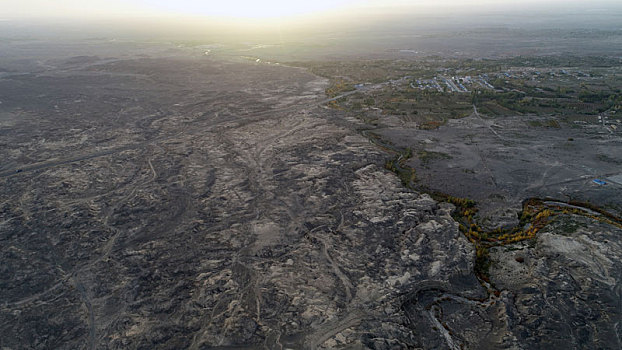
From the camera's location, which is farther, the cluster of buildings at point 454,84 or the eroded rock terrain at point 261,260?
the cluster of buildings at point 454,84

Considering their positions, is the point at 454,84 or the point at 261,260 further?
the point at 454,84

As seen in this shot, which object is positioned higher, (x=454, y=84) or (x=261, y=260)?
(x=454, y=84)

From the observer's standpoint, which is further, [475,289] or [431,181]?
[431,181]

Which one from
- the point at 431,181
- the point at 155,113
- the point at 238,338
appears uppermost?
the point at 155,113

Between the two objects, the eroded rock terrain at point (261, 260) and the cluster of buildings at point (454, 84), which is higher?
the cluster of buildings at point (454, 84)

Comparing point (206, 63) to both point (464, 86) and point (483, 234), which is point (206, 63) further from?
point (483, 234)

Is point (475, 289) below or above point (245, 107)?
below

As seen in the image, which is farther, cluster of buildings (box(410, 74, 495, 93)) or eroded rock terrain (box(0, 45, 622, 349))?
cluster of buildings (box(410, 74, 495, 93))

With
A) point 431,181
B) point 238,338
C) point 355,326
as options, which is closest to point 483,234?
point 431,181

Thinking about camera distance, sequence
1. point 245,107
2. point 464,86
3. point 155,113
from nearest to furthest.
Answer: point 155,113
point 245,107
point 464,86

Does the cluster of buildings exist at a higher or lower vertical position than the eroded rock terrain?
higher

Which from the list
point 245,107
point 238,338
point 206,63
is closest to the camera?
point 238,338
